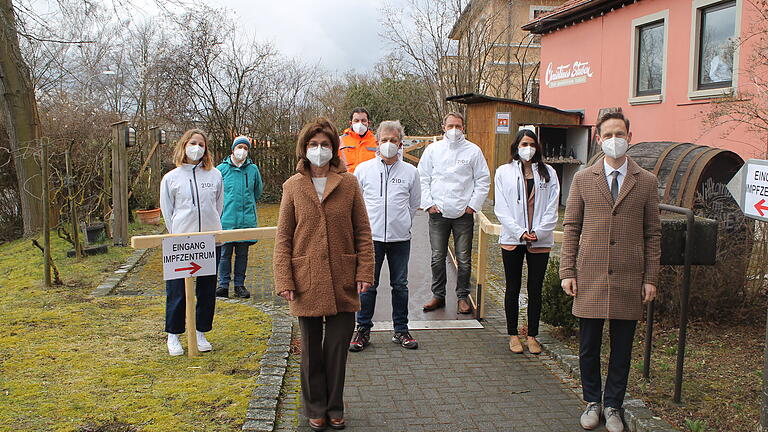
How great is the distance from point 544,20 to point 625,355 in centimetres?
1610

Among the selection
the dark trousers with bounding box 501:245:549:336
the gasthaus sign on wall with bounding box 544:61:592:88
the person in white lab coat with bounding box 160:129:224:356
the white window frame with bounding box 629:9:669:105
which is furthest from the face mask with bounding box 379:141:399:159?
the gasthaus sign on wall with bounding box 544:61:592:88

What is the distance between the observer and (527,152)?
234 inches

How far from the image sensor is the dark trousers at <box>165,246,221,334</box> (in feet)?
19.4

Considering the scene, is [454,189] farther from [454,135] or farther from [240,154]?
[240,154]

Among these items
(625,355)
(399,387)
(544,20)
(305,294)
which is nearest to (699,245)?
(625,355)

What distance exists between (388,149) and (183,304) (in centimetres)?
222

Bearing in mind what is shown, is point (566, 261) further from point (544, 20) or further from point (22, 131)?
point (544, 20)

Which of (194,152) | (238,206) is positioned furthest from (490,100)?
(194,152)

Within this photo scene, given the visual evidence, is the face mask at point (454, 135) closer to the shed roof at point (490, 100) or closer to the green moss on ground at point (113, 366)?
the green moss on ground at point (113, 366)

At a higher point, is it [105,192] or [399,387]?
[105,192]

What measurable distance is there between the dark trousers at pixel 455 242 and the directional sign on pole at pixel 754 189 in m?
3.06

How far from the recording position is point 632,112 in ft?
51.3

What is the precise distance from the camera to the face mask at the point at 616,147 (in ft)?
14.6

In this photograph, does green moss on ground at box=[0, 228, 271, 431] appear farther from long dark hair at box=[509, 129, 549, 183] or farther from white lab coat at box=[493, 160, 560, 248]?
long dark hair at box=[509, 129, 549, 183]
